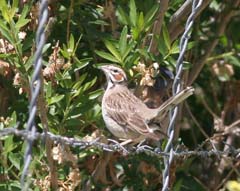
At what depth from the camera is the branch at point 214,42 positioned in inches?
220

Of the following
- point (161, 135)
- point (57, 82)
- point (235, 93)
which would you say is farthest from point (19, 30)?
point (235, 93)

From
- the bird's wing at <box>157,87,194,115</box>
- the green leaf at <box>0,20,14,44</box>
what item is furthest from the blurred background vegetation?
the bird's wing at <box>157,87,194,115</box>

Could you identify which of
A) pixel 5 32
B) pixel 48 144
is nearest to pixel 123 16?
pixel 5 32

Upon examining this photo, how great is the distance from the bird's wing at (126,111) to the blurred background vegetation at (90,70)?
83 mm

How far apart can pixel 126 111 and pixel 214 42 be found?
1069mm

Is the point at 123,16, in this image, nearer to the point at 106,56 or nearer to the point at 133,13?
the point at 133,13

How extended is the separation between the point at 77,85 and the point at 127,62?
0.33 m

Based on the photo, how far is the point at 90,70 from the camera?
508 cm

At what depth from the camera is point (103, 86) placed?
5504 mm

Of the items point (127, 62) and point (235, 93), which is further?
point (235, 93)

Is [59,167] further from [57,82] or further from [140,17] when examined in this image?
[140,17]

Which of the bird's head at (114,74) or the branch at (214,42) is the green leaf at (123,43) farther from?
the branch at (214,42)

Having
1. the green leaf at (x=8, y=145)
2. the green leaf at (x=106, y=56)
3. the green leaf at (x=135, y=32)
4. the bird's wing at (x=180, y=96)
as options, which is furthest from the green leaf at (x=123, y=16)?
the green leaf at (x=8, y=145)

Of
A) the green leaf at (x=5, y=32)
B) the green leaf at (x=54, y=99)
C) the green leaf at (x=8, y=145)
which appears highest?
the green leaf at (x=5, y=32)
